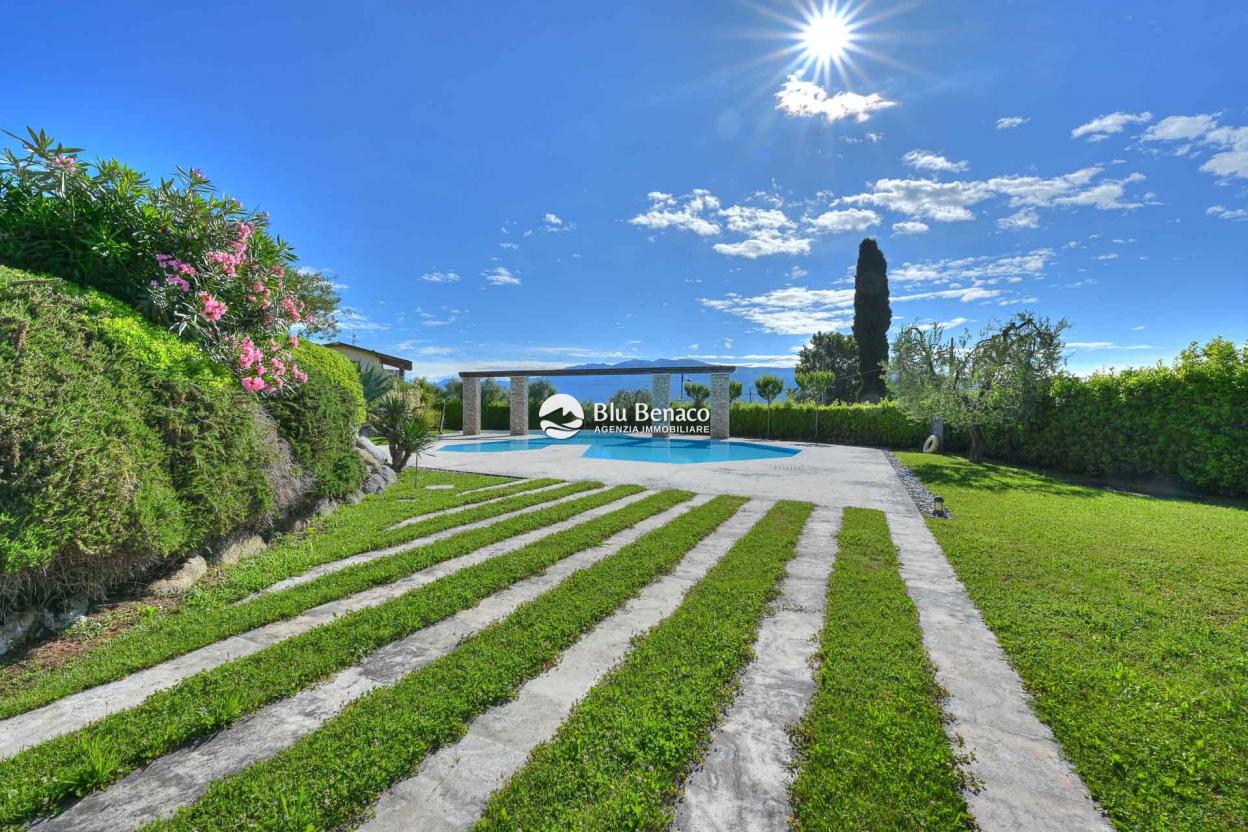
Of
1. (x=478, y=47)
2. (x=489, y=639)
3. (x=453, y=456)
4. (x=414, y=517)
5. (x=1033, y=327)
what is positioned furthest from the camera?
(x=453, y=456)

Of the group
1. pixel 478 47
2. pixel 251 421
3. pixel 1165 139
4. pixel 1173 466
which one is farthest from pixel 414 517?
pixel 1165 139

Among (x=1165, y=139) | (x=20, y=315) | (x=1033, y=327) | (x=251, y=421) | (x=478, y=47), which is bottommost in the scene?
(x=251, y=421)

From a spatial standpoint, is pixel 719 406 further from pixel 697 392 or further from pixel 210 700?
pixel 210 700

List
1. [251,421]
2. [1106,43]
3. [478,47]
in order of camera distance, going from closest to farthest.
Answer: [251,421] < [1106,43] < [478,47]

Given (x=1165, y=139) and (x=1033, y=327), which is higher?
(x=1165, y=139)

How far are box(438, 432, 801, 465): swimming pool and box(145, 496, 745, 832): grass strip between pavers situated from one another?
1355 cm

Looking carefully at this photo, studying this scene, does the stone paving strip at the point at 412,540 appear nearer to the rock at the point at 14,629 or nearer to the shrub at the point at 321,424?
the rock at the point at 14,629

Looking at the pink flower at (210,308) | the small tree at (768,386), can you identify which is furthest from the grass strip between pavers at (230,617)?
the small tree at (768,386)

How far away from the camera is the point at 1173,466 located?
1114 cm

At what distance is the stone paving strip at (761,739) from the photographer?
1906 millimetres

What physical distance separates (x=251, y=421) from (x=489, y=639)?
12.8 feet

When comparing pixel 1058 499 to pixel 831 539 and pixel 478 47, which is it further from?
pixel 478 47

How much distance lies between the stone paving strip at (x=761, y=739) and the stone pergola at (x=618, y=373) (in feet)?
61.9

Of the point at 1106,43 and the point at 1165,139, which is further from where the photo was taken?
the point at 1165,139
